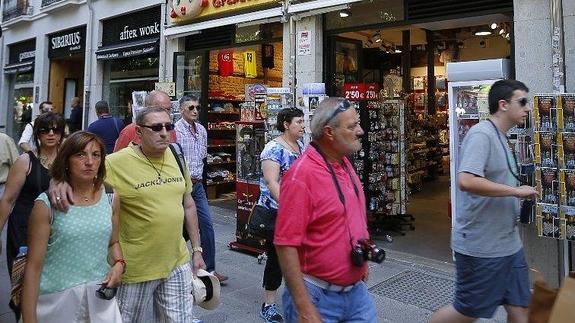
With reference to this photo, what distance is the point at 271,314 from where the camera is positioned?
4.40 metres

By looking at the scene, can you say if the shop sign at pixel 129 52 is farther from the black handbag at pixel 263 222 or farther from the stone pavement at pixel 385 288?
the black handbag at pixel 263 222

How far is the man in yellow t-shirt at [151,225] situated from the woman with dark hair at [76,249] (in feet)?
0.60

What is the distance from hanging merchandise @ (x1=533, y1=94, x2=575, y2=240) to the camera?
4.75 m

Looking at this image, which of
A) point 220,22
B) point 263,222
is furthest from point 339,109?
point 220,22

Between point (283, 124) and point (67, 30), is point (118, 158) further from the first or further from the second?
point (67, 30)

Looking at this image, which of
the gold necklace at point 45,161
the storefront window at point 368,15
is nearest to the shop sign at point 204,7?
the storefront window at point 368,15

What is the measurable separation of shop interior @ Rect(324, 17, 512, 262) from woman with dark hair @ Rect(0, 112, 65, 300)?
4729mm

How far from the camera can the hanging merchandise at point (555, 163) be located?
4.75m

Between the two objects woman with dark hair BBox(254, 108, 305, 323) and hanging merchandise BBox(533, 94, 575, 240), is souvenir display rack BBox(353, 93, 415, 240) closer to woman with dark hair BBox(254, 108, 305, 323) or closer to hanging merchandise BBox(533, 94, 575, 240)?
hanging merchandise BBox(533, 94, 575, 240)

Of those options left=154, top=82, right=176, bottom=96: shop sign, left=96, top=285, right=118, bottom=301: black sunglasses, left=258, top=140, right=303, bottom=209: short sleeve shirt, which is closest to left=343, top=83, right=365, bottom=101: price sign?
left=258, top=140, right=303, bottom=209: short sleeve shirt

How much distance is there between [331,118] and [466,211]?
1339mm

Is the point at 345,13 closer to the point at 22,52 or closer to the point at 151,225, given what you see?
the point at 151,225

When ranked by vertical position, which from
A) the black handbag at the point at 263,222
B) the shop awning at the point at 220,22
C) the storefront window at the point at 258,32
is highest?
the shop awning at the point at 220,22

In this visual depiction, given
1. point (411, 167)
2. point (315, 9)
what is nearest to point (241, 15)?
point (315, 9)
